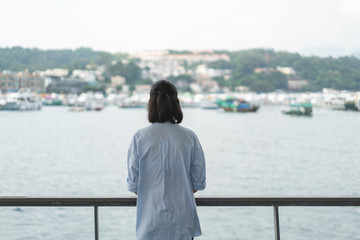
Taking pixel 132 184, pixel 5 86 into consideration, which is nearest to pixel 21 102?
pixel 5 86

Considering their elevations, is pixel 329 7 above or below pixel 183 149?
above

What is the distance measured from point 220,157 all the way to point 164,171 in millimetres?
26604

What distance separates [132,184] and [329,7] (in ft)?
94.4

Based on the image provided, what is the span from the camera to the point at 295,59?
75.3 feet

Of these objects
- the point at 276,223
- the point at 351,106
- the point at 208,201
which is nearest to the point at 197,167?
the point at 208,201

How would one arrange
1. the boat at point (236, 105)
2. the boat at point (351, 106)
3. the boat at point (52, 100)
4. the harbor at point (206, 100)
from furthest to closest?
the boat at point (236, 105)
the boat at point (52, 100)
the boat at point (351, 106)
the harbor at point (206, 100)

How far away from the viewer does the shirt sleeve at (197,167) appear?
1313 mm

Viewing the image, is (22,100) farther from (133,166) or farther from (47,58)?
(133,166)

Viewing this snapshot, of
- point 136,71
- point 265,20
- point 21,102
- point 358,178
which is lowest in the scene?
point 358,178

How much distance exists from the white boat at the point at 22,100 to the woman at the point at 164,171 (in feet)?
57.9

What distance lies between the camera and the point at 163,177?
1291mm

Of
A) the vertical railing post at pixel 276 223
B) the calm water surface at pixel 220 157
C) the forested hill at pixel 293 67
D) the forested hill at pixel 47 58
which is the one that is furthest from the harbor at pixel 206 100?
the vertical railing post at pixel 276 223

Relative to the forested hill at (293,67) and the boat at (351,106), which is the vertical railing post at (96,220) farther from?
the boat at (351,106)

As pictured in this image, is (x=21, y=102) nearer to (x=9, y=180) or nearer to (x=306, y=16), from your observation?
(x=9, y=180)
